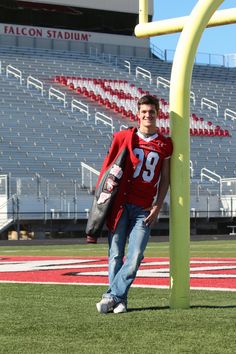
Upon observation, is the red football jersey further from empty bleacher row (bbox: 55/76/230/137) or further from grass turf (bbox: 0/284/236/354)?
empty bleacher row (bbox: 55/76/230/137)

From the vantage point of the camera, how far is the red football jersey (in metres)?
6.94

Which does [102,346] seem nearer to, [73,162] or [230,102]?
[73,162]

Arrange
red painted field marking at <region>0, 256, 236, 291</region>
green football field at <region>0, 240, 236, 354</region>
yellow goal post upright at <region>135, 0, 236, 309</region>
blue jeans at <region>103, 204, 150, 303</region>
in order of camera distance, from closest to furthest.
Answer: green football field at <region>0, 240, 236, 354</region>
blue jeans at <region>103, 204, 150, 303</region>
yellow goal post upright at <region>135, 0, 236, 309</region>
red painted field marking at <region>0, 256, 236, 291</region>

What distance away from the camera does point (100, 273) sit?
11.5 meters

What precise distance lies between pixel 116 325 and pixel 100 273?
537 centimetres

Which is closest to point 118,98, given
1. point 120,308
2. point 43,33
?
point 43,33

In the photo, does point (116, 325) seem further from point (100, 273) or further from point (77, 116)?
point (77, 116)

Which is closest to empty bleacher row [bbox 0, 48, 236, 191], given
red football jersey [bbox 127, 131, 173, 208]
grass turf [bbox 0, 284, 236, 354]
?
grass turf [bbox 0, 284, 236, 354]

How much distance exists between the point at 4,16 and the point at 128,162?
41.0 metres

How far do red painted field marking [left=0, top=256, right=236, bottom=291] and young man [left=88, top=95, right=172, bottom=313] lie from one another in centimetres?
204

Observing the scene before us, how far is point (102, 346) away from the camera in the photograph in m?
5.25

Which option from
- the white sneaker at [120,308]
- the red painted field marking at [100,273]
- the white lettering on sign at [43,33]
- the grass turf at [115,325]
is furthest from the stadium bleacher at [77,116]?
the white sneaker at [120,308]

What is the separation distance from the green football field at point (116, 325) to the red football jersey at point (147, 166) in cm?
78

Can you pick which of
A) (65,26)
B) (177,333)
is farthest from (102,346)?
(65,26)
